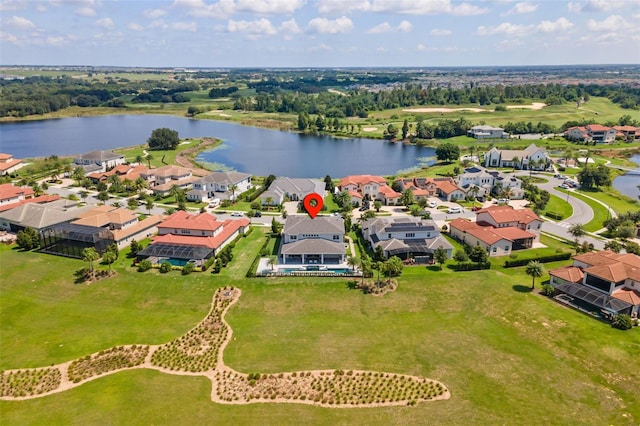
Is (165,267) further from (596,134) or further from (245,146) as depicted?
(596,134)

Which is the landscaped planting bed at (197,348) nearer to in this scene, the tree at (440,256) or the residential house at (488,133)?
the tree at (440,256)

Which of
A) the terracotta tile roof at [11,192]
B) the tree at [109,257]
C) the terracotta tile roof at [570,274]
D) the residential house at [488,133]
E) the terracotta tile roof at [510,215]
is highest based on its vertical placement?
the residential house at [488,133]

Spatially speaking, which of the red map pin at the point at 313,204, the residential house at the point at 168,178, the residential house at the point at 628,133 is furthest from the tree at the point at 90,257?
the residential house at the point at 628,133

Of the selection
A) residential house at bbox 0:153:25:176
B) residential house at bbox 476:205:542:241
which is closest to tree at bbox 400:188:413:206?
residential house at bbox 476:205:542:241

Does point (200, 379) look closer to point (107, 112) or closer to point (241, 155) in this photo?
point (241, 155)

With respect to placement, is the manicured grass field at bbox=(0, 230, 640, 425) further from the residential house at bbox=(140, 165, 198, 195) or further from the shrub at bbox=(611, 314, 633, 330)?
the residential house at bbox=(140, 165, 198, 195)

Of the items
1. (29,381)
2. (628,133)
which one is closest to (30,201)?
(29,381)

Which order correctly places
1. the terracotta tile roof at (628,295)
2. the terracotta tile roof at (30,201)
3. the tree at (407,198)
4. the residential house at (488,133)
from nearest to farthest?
1. the terracotta tile roof at (628,295)
2. the terracotta tile roof at (30,201)
3. the tree at (407,198)
4. the residential house at (488,133)
